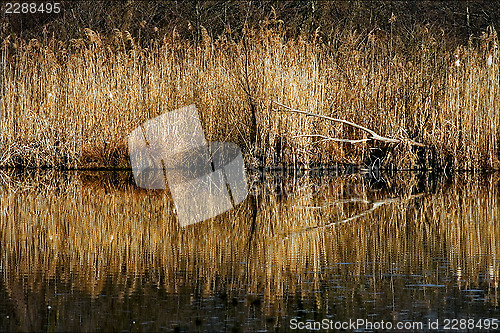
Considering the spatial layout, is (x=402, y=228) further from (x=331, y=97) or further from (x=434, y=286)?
(x=331, y=97)

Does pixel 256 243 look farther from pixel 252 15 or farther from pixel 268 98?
pixel 252 15

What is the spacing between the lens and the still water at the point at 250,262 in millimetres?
2965

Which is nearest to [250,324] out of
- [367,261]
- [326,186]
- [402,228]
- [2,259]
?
[367,261]

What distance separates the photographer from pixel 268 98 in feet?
30.3

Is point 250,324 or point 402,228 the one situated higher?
point 402,228

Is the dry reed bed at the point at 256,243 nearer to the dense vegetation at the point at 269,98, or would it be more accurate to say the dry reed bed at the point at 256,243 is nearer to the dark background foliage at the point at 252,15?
the dense vegetation at the point at 269,98

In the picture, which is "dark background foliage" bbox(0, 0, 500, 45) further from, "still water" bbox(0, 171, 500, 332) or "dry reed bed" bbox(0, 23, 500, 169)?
"still water" bbox(0, 171, 500, 332)

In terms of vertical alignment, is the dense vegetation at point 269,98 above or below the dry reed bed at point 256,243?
above

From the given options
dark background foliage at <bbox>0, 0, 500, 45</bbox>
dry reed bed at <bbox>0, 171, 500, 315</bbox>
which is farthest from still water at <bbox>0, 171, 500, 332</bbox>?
dark background foliage at <bbox>0, 0, 500, 45</bbox>

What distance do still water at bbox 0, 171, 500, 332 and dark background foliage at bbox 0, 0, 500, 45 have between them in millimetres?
13667

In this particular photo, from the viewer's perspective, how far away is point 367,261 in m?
3.97

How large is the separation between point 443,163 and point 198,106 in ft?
9.76

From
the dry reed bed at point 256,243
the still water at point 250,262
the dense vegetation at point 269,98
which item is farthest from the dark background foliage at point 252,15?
the still water at point 250,262

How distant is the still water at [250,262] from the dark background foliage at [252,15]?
13667 millimetres
